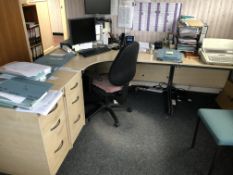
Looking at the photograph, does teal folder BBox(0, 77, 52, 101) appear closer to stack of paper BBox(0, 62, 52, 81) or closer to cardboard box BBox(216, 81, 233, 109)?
stack of paper BBox(0, 62, 52, 81)

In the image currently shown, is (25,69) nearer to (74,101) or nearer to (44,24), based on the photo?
(74,101)

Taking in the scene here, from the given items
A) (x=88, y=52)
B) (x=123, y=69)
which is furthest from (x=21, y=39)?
(x=123, y=69)

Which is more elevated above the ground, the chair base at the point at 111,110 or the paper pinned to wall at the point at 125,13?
the paper pinned to wall at the point at 125,13

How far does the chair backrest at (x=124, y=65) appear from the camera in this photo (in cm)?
192

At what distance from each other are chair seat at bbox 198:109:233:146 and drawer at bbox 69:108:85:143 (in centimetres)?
117

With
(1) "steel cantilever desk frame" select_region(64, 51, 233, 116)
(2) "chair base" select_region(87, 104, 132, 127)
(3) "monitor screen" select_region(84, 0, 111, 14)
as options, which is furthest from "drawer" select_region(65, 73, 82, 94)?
(3) "monitor screen" select_region(84, 0, 111, 14)

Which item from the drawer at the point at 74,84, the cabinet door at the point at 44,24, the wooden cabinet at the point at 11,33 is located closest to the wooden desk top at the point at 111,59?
the drawer at the point at 74,84

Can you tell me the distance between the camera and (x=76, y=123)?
2023 millimetres

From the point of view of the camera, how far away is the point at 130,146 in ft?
6.70

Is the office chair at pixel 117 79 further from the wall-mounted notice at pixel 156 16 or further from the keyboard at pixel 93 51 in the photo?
the wall-mounted notice at pixel 156 16

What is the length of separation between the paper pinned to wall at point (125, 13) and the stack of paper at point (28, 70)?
149cm

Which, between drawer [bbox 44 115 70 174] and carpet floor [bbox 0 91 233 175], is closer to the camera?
drawer [bbox 44 115 70 174]

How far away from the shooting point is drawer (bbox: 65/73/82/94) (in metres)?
1.74

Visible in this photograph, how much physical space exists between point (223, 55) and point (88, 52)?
1.59 meters
